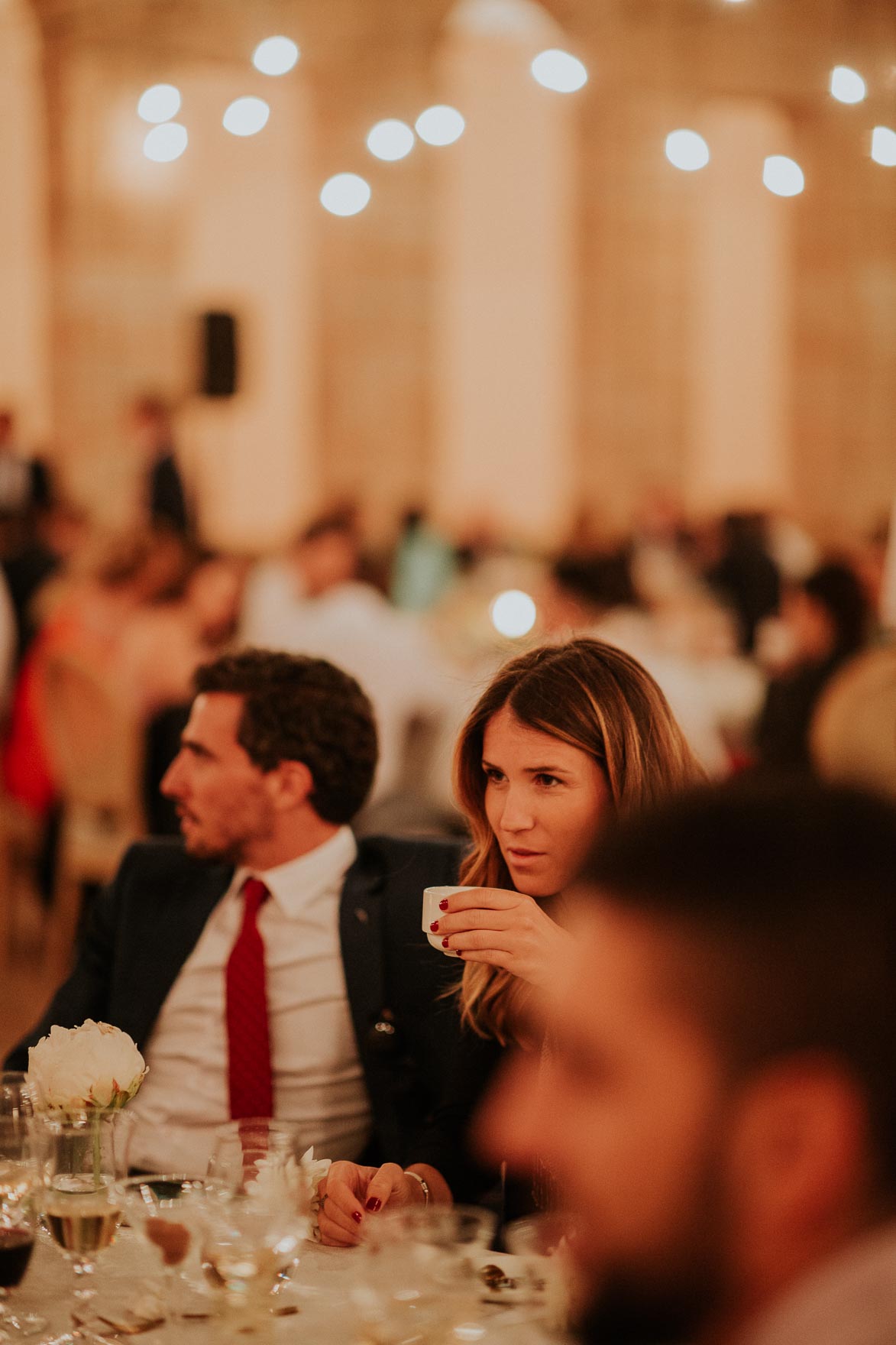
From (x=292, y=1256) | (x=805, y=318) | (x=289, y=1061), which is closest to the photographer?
(x=292, y=1256)

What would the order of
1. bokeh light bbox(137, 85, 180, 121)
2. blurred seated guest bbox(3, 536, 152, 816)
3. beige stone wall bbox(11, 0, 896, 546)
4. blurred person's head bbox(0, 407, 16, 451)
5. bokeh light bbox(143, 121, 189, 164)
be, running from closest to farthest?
1. bokeh light bbox(137, 85, 180, 121)
2. bokeh light bbox(143, 121, 189, 164)
3. blurred seated guest bbox(3, 536, 152, 816)
4. blurred person's head bbox(0, 407, 16, 451)
5. beige stone wall bbox(11, 0, 896, 546)

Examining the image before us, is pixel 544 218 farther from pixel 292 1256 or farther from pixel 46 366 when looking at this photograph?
pixel 292 1256

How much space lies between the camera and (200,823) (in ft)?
7.84

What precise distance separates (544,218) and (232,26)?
2.93 m

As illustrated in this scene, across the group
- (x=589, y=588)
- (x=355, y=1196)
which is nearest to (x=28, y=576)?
(x=589, y=588)

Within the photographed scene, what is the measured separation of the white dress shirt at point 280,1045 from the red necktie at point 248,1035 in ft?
0.11

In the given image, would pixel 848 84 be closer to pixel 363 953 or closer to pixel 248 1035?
pixel 363 953

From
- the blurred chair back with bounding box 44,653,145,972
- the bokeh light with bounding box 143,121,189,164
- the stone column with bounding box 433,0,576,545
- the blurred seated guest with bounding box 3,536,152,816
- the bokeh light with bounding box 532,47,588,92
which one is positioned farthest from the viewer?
the stone column with bounding box 433,0,576,545

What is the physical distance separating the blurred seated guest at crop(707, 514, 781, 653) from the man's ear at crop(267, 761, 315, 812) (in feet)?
24.8

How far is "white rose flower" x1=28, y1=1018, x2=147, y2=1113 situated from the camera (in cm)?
161

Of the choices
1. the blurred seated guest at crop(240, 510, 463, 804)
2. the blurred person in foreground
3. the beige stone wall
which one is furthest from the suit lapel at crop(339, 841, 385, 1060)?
the beige stone wall

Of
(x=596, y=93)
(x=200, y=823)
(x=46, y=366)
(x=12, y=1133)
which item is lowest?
(x=12, y=1133)

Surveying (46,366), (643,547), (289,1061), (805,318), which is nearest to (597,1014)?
(289,1061)

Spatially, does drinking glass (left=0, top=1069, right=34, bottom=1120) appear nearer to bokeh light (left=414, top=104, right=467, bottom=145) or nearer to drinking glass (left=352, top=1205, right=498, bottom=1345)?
drinking glass (left=352, top=1205, right=498, bottom=1345)
